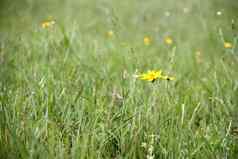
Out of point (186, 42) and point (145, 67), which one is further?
point (186, 42)

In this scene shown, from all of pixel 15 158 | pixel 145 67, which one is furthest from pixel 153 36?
pixel 15 158

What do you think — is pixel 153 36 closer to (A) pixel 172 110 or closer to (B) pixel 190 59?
(B) pixel 190 59

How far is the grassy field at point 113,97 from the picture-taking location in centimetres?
156

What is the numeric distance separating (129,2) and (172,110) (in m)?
3.55

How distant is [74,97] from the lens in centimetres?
190

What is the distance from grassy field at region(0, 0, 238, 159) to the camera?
156cm

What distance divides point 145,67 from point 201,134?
1.06 meters

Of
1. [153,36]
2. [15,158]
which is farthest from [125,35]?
[15,158]

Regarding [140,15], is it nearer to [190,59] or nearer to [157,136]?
[190,59]

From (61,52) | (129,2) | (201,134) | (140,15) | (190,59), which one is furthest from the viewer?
(129,2)

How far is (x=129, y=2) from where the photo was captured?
517 cm

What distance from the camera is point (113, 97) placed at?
1.79 m

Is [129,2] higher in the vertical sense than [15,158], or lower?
higher

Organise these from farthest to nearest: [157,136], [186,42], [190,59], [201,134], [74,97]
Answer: [186,42] → [190,59] → [74,97] → [201,134] → [157,136]
